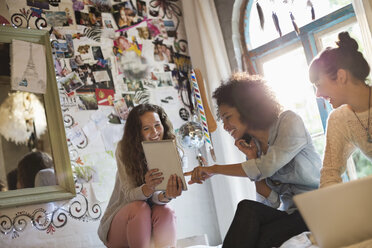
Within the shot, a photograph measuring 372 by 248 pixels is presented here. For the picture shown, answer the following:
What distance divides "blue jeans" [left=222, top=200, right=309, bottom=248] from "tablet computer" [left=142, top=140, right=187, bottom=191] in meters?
0.41

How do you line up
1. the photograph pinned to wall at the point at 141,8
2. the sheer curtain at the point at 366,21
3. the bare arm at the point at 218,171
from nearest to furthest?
1. the bare arm at the point at 218,171
2. the sheer curtain at the point at 366,21
3. the photograph pinned to wall at the point at 141,8

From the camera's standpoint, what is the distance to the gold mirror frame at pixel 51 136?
231cm

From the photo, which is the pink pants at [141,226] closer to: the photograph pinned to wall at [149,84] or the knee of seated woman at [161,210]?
the knee of seated woman at [161,210]

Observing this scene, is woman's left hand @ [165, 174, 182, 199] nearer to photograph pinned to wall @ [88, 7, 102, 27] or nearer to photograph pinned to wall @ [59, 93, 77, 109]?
photograph pinned to wall @ [59, 93, 77, 109]

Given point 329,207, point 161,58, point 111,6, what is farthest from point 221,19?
point 329,207

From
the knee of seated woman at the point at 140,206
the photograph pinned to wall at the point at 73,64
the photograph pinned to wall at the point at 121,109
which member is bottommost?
the knee of seated woman at the point at 140,206

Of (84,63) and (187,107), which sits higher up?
(84,63)

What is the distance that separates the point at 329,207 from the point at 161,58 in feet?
6.63

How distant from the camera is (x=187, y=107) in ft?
9.93

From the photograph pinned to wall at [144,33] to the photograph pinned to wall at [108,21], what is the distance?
169mm

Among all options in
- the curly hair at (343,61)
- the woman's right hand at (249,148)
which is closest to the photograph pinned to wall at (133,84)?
the woman's right hand at (249,148)

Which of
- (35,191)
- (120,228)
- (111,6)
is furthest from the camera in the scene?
(111,6)

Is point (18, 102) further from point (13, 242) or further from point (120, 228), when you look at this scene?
point (120, 228)

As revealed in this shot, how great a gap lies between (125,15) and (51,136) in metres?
0.95
